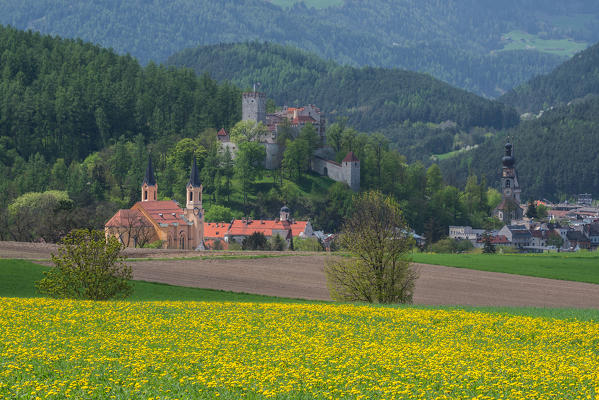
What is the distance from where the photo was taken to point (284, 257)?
329ft

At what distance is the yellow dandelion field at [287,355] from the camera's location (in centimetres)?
2311

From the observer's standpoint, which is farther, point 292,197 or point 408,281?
point 292,197

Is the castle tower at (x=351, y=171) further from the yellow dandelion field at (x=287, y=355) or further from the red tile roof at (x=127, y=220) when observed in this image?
the yellow dandelion field at (x=287, y=355)

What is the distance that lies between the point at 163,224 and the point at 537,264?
65.3 meters

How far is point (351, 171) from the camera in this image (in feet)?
612

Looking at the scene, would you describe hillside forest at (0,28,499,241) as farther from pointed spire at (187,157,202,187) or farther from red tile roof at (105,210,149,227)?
pointed spire at (187,157,202,187)

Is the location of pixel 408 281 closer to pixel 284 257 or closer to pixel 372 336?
pixel 372 336

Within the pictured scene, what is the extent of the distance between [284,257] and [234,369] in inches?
2942

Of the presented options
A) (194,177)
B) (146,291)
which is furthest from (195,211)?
(146,291)

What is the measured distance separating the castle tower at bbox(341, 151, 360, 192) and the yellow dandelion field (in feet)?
478

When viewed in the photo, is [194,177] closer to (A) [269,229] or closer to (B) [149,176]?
(B) [149,176]

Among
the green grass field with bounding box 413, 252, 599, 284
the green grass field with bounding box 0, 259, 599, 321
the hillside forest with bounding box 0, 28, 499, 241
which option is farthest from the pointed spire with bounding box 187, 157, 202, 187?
the green grass field with bounding box 0, 259, 599, 321

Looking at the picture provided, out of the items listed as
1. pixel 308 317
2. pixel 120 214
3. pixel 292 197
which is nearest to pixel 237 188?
pixel 292 197

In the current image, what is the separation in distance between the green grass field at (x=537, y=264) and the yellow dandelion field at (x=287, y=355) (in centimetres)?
4694
